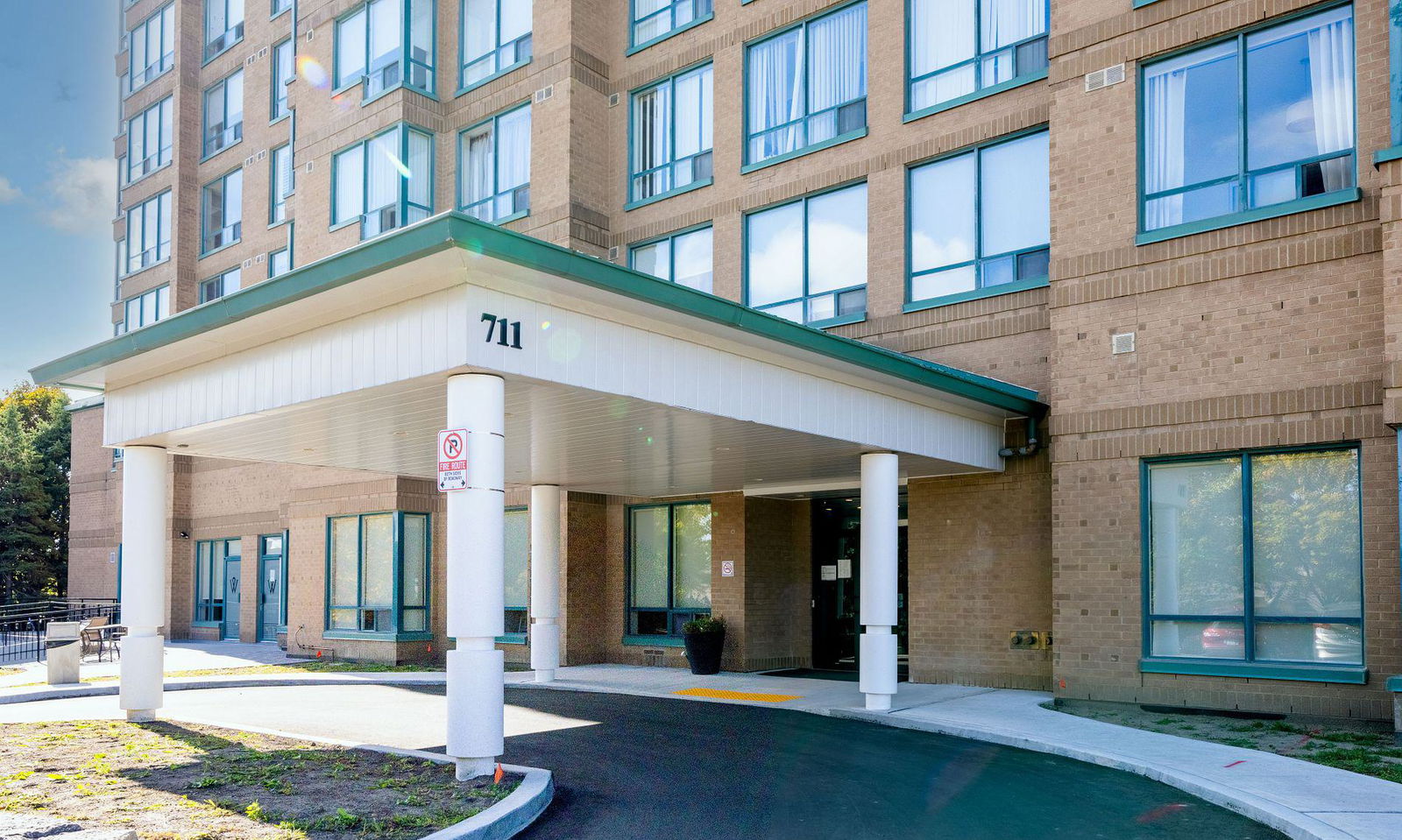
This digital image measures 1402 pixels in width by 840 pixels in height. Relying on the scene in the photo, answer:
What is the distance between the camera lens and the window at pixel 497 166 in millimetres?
23703

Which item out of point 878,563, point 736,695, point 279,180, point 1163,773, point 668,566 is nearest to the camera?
point 1163,773

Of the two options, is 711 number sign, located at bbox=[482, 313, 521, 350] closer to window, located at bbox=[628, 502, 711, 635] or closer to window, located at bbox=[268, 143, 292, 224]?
window, located at bbox=[628, 502, 711, 635]

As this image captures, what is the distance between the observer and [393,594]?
81.0ft

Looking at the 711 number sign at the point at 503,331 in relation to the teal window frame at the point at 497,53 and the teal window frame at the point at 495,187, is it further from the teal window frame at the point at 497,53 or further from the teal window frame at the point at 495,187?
the teal window frame at the point at 497,53

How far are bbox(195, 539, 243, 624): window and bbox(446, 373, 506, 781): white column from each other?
25.7 meters

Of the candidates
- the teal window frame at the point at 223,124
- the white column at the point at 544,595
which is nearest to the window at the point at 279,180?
the teal window frame at the point at 223,124

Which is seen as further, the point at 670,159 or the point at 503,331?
the point at 670,159

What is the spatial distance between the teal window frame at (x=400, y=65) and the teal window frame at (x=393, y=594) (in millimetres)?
9515

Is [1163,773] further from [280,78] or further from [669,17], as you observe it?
[280,78]

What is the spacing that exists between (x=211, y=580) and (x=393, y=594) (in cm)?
1221

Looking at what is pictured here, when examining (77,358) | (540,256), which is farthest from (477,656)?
(77,358)

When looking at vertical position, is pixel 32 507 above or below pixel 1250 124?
below

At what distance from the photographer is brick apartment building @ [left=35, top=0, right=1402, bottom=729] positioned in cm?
1274

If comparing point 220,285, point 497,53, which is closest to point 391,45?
point 497,53
